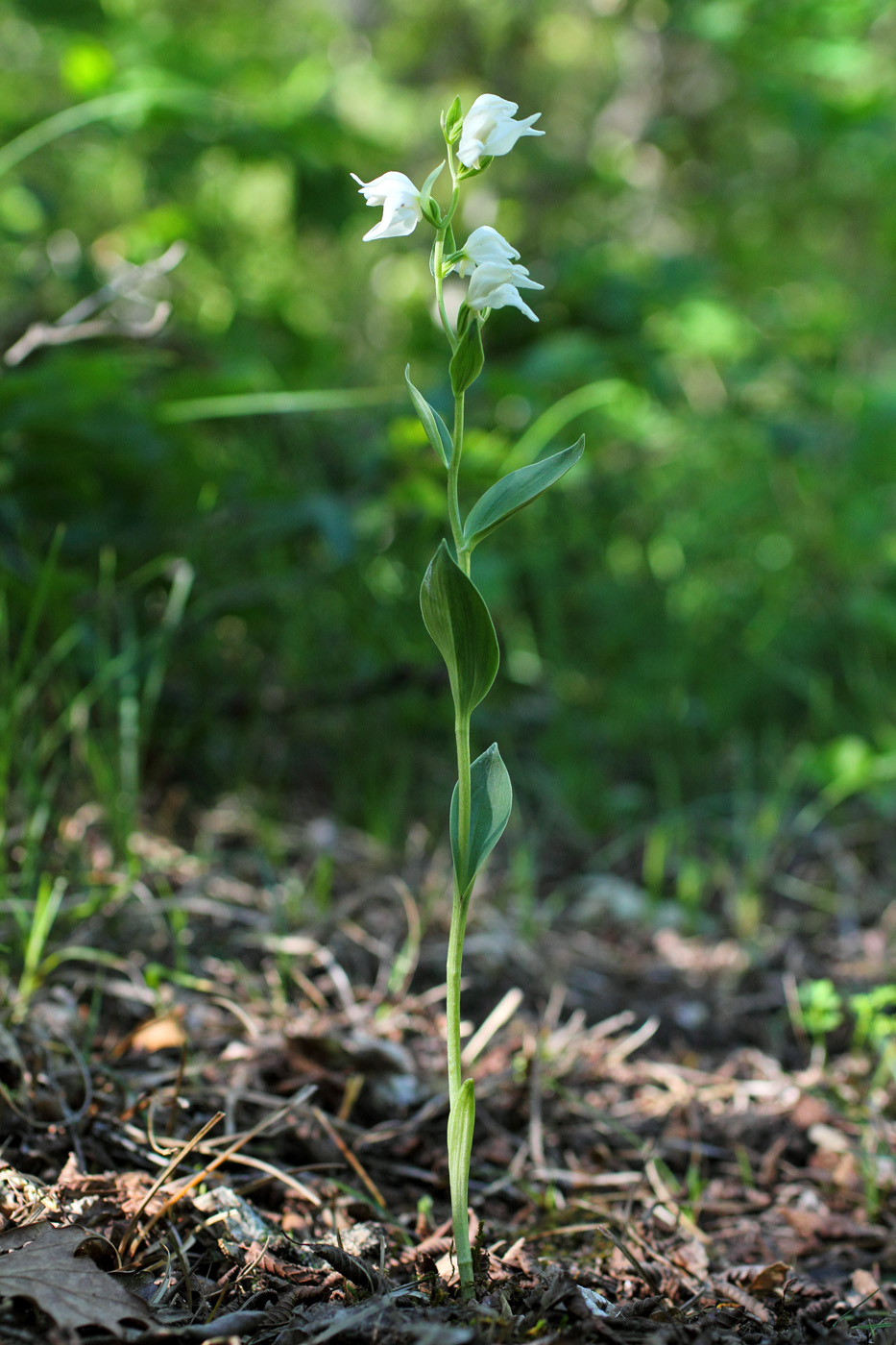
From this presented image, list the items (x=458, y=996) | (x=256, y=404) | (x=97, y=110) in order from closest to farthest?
(x=458, y=996)
(x=256, y=404)
(x=97, y=110)

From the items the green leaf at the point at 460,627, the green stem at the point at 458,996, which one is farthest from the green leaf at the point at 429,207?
the green stem at the point at 458,996

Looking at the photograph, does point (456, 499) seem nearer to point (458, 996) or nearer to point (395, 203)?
point (395, 203)

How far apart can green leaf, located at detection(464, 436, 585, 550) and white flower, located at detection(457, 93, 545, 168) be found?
0.24 m

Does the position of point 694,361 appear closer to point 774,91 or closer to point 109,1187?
point 774,91

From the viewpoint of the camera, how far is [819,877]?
73.9 inches

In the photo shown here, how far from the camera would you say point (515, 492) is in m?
0.73

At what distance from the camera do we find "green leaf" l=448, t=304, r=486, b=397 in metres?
0.73

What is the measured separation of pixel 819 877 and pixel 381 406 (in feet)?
4.70

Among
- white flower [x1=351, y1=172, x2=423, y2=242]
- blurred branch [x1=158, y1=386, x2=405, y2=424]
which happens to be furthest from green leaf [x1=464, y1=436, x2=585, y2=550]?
blurred branch [x1=158, y1=386, x2=405, y2=424]

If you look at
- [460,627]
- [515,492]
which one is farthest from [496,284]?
[460,627]

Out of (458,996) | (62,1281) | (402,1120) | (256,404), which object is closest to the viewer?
(62,1281)

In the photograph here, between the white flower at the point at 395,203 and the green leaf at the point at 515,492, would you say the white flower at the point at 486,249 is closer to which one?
the white flower at the point at 395,203

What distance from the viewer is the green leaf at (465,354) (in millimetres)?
728

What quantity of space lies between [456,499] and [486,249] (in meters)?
0.20
